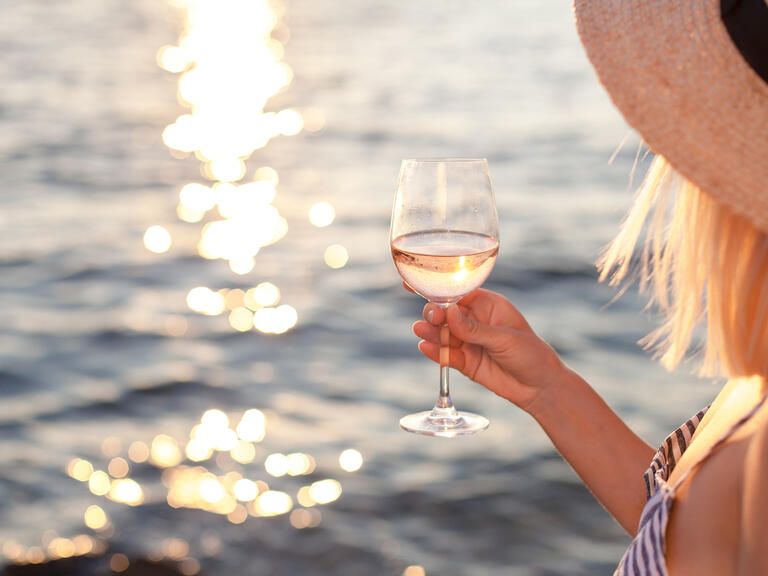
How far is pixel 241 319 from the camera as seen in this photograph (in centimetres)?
898

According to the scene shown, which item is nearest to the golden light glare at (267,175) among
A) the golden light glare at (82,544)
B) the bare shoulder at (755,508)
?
the golden light glare at (82,544)

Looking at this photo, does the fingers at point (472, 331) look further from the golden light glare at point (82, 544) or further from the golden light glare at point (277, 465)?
the golden light glare at point (277, 465)

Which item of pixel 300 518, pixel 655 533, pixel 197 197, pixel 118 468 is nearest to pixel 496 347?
pixel 655 533

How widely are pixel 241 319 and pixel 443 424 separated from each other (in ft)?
20.4

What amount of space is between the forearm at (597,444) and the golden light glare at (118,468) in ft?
14.9

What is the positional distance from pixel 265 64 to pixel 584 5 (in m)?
17.4

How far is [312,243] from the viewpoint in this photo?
412 inches

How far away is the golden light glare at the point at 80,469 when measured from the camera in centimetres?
684

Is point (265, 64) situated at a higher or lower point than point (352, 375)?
higher

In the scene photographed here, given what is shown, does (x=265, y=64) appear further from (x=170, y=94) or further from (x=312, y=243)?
(x=312, y=243)


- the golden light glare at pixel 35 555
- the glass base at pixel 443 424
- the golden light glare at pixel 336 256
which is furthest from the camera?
the golden light glare at pixel 336 256

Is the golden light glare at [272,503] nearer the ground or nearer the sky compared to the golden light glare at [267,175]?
nearer the ground

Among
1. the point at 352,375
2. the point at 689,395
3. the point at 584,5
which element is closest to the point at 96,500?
the point at 352,375

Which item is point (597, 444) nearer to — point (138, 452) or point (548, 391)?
point (548, 391)
